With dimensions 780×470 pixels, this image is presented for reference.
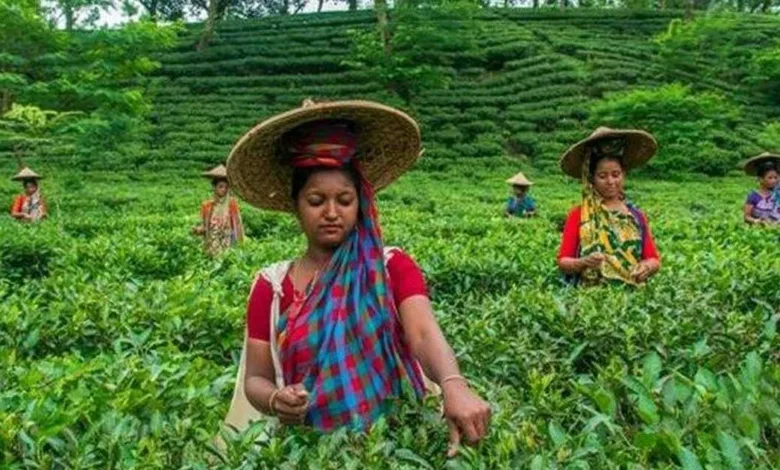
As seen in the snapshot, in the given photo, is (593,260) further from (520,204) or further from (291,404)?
(520,204)

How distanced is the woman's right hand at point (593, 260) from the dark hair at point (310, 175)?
2183 mm

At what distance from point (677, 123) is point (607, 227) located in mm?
16486

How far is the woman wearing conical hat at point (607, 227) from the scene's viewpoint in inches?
165

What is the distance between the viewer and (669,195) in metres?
16.6

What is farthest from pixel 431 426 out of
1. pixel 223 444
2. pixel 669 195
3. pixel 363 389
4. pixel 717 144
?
pixel 717 144

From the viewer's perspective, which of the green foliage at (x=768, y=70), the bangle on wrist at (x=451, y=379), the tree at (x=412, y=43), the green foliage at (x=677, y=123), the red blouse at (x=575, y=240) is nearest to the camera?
the bangle on wrist at (x=451, y=379)

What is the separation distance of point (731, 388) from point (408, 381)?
737 mm

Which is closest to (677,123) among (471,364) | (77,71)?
(77,71)

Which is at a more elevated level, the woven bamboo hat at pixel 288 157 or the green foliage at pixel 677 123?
the woven bamboo hat at pixel 288 157

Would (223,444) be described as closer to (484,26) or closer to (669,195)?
(669,195)

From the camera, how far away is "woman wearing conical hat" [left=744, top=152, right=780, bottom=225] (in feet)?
26.2

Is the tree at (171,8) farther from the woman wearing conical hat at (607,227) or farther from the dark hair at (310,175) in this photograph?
the dark hair at (310,175)

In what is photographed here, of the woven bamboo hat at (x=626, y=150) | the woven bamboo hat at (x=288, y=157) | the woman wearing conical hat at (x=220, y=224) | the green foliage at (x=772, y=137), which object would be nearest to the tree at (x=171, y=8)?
the green foliage at (x=772, y=137)

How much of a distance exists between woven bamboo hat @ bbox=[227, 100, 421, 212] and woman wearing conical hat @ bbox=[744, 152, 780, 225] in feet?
20.6
